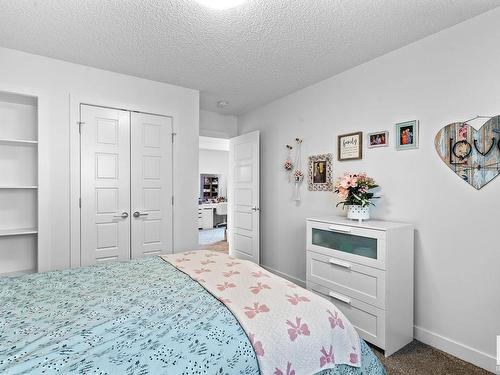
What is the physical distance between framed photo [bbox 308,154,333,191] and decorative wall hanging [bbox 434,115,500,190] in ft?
3.66

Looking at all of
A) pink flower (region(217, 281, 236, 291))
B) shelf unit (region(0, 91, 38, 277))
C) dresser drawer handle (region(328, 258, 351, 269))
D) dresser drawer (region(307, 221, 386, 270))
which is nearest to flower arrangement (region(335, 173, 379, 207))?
dresser drawer (region(307, 221, 386, 270))

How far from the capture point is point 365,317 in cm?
222

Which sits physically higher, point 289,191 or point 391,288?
point 289,191

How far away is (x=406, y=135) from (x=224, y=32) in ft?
5.83

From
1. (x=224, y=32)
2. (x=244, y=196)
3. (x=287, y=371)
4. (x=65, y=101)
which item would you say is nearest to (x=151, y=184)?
(x=65, y=101)

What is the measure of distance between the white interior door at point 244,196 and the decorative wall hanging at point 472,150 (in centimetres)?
232

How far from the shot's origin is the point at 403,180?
244 cm

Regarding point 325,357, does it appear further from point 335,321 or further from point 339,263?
point 339,263

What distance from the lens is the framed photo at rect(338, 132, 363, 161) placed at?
280cm

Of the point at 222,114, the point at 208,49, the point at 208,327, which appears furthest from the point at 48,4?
the point at 222,114

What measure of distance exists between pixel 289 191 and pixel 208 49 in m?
2.01

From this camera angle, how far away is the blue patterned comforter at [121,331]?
0.98m

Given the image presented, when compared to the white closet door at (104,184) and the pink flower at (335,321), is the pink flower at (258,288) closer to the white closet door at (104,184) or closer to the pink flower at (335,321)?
the pink flower at (335,321)

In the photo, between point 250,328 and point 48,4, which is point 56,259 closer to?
point 48,4
